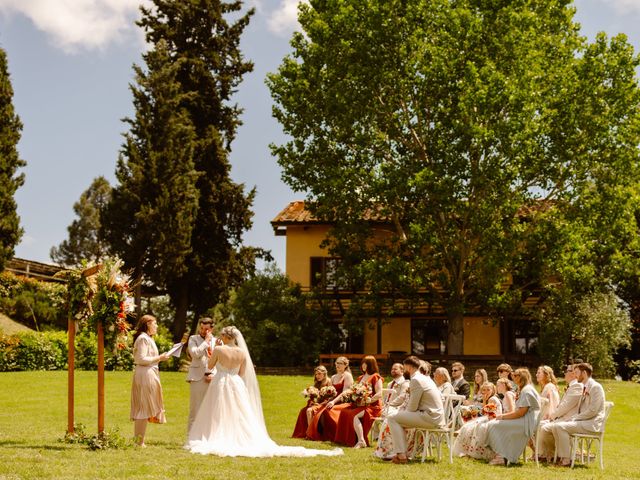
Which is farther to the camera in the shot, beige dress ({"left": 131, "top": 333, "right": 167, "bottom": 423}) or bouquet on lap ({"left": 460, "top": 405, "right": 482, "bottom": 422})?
bouquet on lap ({"left": 460, "top": 405, "right": 482, "bottom": 422})

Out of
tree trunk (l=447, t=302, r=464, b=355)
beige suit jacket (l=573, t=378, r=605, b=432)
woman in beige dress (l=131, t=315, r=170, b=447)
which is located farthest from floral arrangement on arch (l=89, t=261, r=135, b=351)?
tree trunk (l=447, t=302, r=464, b=355)

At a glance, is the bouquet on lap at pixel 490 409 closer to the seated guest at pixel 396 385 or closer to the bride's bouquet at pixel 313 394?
the seated guest at pixel 396 385

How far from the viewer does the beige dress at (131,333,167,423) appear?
12656 mm

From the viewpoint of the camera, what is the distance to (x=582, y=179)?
105ft

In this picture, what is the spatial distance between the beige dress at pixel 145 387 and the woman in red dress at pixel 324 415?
13.6ft

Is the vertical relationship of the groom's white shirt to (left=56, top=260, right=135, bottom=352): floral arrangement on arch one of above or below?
below

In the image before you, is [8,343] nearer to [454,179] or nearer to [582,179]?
[454,179]

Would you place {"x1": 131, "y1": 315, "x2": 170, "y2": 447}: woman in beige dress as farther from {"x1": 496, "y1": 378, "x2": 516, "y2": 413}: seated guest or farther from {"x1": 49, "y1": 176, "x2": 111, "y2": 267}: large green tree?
{"x1": 49, "y1": 176, "x2": 111, "y2": 267}: large green tree

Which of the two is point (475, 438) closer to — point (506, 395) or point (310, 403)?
point (506, 395)

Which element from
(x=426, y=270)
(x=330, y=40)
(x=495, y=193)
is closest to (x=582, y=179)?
(x=495, y=193)

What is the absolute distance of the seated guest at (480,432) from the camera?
13.4 metres

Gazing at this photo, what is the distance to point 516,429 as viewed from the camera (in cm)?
1293

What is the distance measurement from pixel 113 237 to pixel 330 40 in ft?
45.9

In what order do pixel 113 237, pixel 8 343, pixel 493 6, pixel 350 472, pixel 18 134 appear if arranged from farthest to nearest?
pixel 113 237
pixel 18 134
pixel 493 6
pixel 8 343
pixel 350 472
